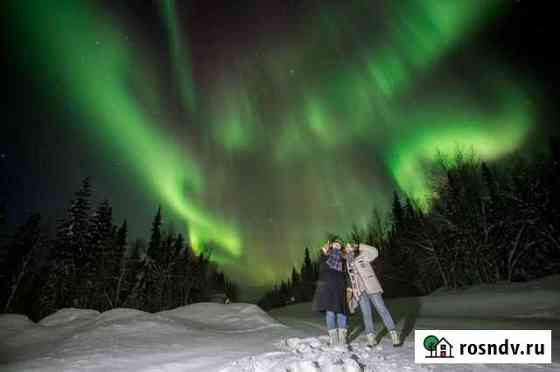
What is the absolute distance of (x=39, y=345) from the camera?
644 cm

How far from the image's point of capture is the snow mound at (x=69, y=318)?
8.81 meters

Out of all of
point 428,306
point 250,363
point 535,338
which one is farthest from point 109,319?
point 428,306

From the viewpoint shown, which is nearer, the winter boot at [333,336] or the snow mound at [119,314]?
the winter boot at [333,336]

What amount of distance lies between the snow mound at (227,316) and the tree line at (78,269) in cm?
2930

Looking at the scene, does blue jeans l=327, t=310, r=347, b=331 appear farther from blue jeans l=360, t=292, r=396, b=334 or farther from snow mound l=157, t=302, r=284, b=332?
snow mound l=157, t=302, r=284, b=332

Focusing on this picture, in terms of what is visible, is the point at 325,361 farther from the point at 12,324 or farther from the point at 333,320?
the point at 12,324

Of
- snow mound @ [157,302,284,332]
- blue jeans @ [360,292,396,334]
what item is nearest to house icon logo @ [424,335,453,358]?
blue jeans @ [360,292,396,334]

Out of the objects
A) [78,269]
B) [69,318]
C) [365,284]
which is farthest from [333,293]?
[78,269]

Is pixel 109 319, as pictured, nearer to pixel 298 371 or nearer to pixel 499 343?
pixel 298 371

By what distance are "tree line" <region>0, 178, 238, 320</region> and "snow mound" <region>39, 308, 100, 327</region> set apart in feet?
83.9

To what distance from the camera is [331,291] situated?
5297 mm

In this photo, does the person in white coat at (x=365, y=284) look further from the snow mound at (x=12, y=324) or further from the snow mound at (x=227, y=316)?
the snow mound at (x=12, y=324)

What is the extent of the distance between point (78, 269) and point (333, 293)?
3668cm

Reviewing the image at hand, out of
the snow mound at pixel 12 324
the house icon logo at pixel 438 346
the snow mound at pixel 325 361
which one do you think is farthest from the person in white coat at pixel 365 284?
the snow mound at pixel 12 324
